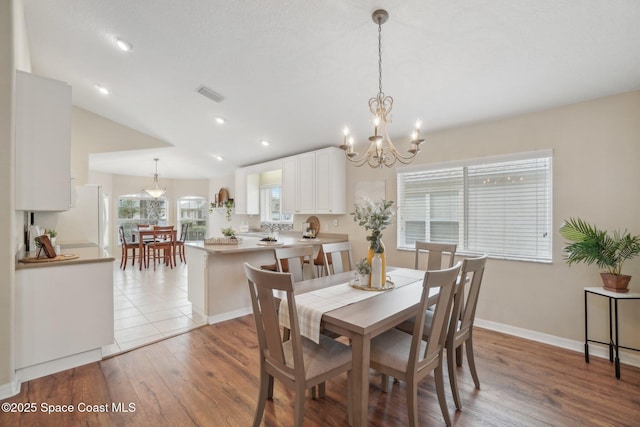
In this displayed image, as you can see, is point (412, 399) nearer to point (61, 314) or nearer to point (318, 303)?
point (318, 303)

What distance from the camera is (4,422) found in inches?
70.2

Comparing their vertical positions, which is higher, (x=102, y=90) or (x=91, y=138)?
(x=102, y=90)

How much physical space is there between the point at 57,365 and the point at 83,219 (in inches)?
106

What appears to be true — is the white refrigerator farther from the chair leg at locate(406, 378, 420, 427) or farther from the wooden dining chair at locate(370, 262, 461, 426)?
the chair leg at locate(406, 378, 420, 427)

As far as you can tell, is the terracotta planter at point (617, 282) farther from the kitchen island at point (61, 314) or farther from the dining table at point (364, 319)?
the kitchen island at point (61, 314)

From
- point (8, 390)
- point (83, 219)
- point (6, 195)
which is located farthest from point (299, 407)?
point (83, 219)

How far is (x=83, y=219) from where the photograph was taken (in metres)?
4.35

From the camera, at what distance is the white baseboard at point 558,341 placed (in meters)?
2.52

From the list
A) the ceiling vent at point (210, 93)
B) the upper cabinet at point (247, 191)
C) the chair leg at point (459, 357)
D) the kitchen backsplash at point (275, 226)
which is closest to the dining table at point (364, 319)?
the chair leg at point (459, 357)

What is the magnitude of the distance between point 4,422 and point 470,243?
4136mm

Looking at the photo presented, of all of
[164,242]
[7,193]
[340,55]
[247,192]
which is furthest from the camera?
[164,242]

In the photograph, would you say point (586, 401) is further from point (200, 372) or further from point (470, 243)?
point (200, 372)

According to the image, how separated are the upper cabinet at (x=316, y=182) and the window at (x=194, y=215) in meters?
4.34

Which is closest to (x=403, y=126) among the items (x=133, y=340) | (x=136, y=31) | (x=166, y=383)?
(x=136, y=31)
